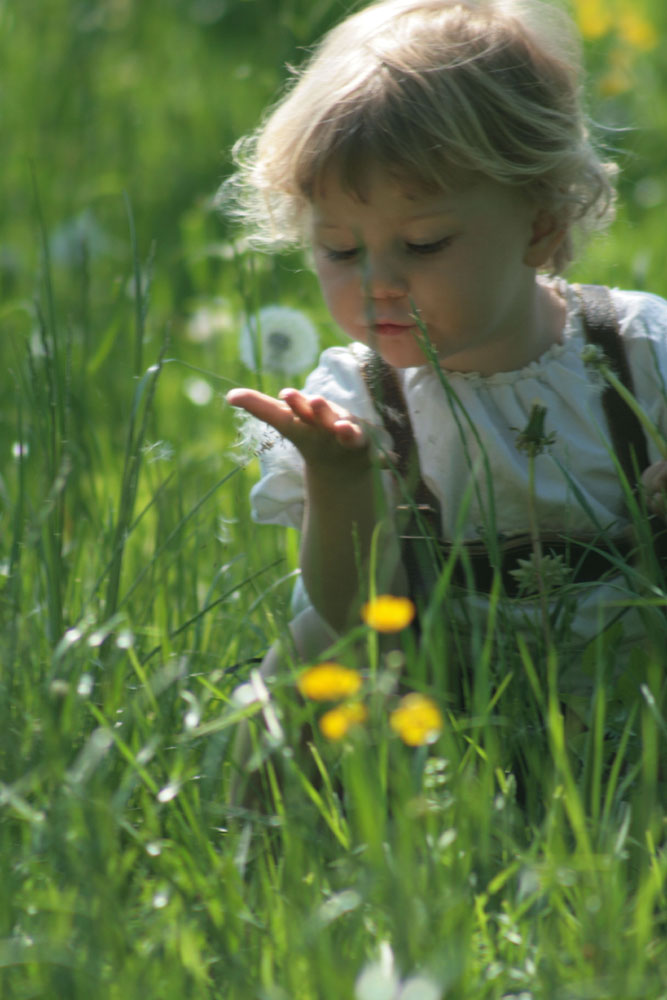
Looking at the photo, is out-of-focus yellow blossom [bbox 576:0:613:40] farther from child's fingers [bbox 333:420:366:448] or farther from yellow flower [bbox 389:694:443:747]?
yellow flower [bbox 389:694:443:747]

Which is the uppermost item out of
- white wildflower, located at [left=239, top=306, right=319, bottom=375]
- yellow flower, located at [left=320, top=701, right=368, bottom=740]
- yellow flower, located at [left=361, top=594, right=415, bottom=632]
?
white wildflower, located at [left=239, top=306, right=319, bottom=375]

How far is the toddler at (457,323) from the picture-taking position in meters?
1.61

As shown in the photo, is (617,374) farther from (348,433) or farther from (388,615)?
(388,615)

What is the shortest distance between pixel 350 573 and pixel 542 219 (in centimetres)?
53

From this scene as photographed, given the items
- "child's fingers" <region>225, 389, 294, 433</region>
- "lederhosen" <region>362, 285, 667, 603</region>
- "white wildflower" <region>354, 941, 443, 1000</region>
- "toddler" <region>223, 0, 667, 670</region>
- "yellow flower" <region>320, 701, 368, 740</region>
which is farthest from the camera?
"lederhosen" <region>362, 285, 667, 603</region>

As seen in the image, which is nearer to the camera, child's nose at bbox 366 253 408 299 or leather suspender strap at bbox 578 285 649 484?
child's nose at bbox 366 253 408 299

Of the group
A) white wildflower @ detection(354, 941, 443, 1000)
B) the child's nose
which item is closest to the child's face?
the child's nose

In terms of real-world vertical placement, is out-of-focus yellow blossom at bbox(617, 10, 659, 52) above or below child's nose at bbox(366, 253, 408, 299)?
above

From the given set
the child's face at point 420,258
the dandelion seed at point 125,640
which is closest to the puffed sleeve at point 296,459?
the child's face at point 420,258

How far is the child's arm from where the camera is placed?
1.50m

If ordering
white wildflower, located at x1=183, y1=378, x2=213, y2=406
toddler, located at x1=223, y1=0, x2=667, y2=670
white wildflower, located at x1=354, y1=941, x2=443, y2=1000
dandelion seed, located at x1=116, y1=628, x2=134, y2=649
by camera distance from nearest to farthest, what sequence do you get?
1. white wildflower, located at x1=354, y1=941, x2=443, y2=1000
2. dandelion seed, located at x1=116, y1=628, x2=134, y2=649
3. toddler, located at x1=223, y1=0, x2=667, y2=670
4. white wildflower, located at x1=183, y1=378, x2=213, y2=406

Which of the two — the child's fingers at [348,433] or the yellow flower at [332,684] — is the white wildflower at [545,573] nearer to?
the child's fingers at [348,433]

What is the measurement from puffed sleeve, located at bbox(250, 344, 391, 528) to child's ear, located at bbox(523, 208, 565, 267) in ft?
0.89

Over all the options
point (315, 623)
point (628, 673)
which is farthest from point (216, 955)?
point (315, 623)
